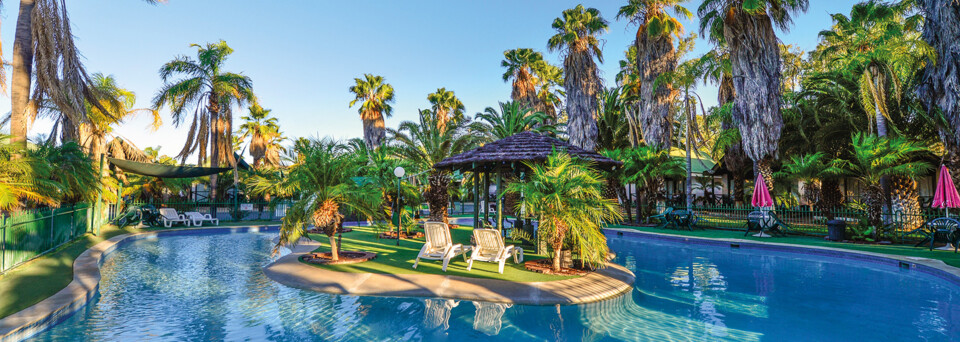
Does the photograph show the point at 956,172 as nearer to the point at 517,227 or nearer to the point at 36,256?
the point at 517,227

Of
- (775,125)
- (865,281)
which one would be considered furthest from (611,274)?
(775,125)

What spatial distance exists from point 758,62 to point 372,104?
25221 millimetres

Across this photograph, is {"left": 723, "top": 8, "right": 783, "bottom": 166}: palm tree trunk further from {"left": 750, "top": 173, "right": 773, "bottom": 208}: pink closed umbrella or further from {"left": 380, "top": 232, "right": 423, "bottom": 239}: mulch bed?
{"left": 380, "top": 232, "right": 423, "bottom": 239}: mulch bed

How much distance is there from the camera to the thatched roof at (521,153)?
9.84 metres

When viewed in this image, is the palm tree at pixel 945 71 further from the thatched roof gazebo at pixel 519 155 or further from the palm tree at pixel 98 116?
the palm tree at pixel 98 116

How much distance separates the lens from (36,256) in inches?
349

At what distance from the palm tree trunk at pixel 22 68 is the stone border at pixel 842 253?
18.1m

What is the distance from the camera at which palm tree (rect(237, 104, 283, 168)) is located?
121ft

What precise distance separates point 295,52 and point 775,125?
19860mm

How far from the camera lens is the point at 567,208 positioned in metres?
7.50

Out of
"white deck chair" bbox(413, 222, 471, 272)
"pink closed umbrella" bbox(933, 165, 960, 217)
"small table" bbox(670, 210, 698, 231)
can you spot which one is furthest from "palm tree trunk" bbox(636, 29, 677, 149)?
"white deck chair" bbox(413, 222, 471, 272)

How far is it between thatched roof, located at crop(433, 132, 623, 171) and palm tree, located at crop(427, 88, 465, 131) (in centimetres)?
2694

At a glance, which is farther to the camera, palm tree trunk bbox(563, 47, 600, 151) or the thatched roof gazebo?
palm tree trunk bbox(563, 47, 600, 151)

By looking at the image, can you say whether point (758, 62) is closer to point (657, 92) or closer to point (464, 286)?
point (657, 92)
